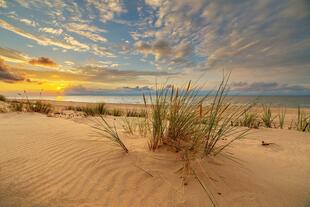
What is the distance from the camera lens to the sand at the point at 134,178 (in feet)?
5.80

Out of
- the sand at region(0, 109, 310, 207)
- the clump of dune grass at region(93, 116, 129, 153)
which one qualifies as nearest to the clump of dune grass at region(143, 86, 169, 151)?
the sand at region(0, 109, 310, 207)

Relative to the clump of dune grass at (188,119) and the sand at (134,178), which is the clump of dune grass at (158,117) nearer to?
the clump of dune grass at (188,119)

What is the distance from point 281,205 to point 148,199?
3.85ft

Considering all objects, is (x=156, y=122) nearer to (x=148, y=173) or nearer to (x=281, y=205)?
(x=148, y=173)

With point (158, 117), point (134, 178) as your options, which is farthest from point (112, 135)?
point (134, 178)

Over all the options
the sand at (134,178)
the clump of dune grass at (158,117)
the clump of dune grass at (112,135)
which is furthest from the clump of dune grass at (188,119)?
the clump of dune grass at (112,135)

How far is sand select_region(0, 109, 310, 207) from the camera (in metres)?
1.77

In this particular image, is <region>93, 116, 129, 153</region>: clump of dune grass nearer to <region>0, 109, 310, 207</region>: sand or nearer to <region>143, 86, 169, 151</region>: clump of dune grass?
<region>0, 109, 310, 207</region>: sand

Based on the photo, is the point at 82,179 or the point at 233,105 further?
the point at 233,105

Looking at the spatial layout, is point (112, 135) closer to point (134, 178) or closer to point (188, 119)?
point (134, 178)

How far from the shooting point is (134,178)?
2045mm

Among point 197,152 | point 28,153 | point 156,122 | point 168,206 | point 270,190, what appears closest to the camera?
point 168,206

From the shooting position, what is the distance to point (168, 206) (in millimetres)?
1673

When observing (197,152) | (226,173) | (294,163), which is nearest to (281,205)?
(226,173)
